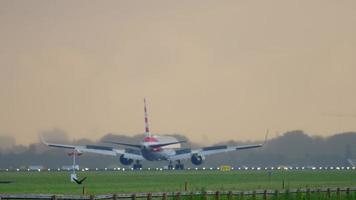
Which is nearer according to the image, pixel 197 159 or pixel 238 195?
pixel 238 195

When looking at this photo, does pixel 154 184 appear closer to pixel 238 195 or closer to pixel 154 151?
pixel 238 195

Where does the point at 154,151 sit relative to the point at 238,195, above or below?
above

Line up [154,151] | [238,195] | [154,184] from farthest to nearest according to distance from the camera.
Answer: [154,151], [154,184], [238,195]

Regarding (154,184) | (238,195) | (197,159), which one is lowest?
(238,195)

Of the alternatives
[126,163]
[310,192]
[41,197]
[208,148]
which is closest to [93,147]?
[126,163]

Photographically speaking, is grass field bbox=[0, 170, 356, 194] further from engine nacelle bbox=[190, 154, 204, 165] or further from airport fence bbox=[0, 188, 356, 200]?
engine nacelle bbox=[190, 154, 204, 165]

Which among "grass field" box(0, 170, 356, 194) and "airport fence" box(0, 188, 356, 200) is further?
"grass field" box(0, 170, 356, 194)

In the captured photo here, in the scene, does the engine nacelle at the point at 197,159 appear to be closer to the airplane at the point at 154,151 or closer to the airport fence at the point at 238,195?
the airplane at the point at 154,151

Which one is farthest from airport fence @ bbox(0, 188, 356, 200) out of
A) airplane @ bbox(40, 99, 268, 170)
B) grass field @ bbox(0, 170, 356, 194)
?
airplane @ bbox(40, 99, 268, 170)

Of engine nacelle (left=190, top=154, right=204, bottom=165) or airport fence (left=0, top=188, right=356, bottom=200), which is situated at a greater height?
engine nacelle (left=190, top=154, right=204, bottom=165)

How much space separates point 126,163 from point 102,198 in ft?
451

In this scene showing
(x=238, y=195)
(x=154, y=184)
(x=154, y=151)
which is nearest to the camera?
(x=238, y=195)

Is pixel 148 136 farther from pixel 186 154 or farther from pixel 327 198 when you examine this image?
pixel 327 198

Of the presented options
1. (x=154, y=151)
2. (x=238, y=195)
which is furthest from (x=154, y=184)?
(x=154, y=151)
